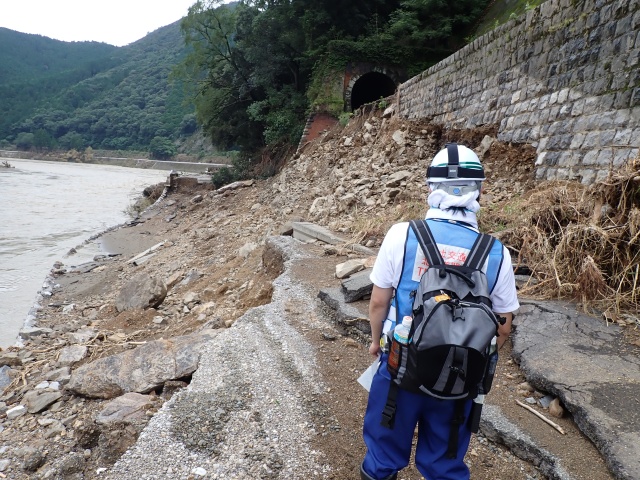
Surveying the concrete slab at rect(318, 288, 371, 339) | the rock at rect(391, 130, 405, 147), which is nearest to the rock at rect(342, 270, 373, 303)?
the concrete slab at rect(318, 288, 371, 339)

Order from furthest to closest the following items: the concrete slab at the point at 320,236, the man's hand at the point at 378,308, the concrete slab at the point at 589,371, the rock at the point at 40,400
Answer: the concrete slab at the point at 320,236, the rock at the point at 40,400, the concrete slab at the point at 589,371, the man's hand at the point at 378,308

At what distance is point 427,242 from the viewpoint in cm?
155

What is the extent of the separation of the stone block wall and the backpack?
11.3 ft

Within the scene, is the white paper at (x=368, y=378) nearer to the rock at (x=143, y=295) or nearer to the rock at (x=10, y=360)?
the rock at (x=10, y=360)

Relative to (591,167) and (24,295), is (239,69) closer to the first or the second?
(24,295)

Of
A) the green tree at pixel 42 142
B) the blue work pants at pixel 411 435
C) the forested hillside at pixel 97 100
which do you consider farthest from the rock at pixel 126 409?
the green tree at pixel 42 142

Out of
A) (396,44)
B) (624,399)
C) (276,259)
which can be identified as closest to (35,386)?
(276,259)

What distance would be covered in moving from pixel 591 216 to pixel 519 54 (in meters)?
3.86

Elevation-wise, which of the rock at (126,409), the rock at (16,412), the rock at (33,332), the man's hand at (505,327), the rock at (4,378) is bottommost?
the rock at (33,332)

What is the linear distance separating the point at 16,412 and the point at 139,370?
1.24 m

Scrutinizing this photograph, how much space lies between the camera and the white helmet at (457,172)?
5.25 ft

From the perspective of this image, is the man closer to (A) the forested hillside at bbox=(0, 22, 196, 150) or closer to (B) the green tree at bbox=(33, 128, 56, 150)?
(A) the forested hillside at bbox=(0, 22, 196, 150)

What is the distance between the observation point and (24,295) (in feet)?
29.9

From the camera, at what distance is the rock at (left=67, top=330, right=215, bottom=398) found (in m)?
3.26
